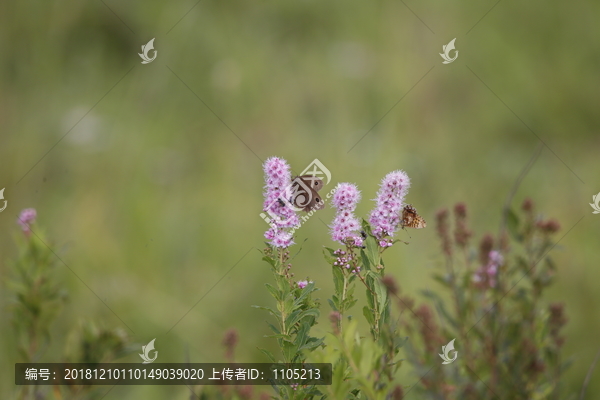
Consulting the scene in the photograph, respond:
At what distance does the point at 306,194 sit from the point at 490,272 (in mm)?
242

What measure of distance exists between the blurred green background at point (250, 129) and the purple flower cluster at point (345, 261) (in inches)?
33.0

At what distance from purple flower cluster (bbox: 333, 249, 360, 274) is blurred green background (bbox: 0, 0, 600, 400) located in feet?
2.75

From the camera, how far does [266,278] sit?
1359 millimetres

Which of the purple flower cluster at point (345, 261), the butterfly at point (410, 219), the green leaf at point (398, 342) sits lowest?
the green leaf at point (398, 342)

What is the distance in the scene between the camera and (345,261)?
1.45 feet

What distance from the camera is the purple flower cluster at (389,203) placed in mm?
424

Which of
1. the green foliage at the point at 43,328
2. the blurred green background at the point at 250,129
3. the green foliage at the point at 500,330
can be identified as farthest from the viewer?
the blurred green background at the point at 250,129

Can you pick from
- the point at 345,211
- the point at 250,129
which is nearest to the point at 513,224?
the point at 345,211
